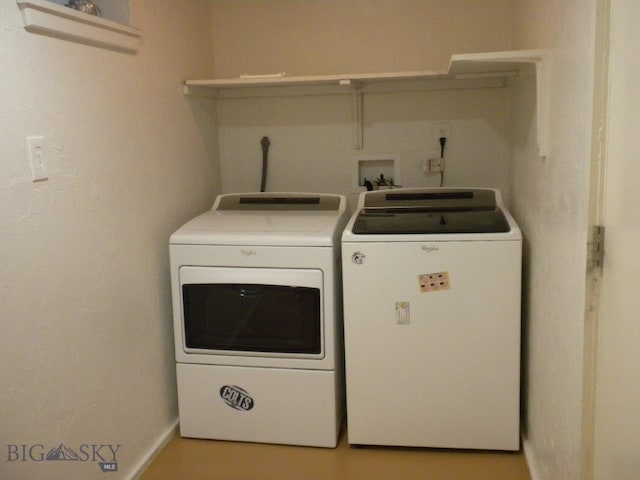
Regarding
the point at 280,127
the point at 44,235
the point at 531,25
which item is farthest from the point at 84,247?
the point at 531,25

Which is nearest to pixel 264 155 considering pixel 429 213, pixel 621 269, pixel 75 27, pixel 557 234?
pixel 429 213

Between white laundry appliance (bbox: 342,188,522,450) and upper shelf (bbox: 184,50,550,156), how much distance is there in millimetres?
518

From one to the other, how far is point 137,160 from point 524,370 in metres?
1.76

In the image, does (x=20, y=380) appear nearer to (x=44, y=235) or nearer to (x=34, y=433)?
(x=34, y=433)

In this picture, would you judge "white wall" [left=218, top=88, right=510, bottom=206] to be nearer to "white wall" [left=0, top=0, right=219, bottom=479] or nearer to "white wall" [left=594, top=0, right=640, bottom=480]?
"white wall" [left=0, top=0, right=219, bottom=479]

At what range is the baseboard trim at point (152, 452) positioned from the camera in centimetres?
232

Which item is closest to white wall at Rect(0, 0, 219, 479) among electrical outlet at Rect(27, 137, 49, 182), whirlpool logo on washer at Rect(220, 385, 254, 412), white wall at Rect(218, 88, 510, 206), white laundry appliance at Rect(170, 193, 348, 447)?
electrical outlet at Rect(27, 137, 49, 182)

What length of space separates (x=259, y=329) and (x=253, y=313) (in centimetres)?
7

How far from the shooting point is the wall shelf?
5.55 feet

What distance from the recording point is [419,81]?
2.95 meters

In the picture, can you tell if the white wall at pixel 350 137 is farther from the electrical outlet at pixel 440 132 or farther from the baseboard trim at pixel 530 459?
the baseboard trim at pixel 530 459

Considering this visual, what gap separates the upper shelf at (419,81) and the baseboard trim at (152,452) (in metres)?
1.49

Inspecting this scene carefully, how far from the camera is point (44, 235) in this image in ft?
5.86

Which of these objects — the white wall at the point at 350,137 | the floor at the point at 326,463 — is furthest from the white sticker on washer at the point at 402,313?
the white wall at the point at 350,137
